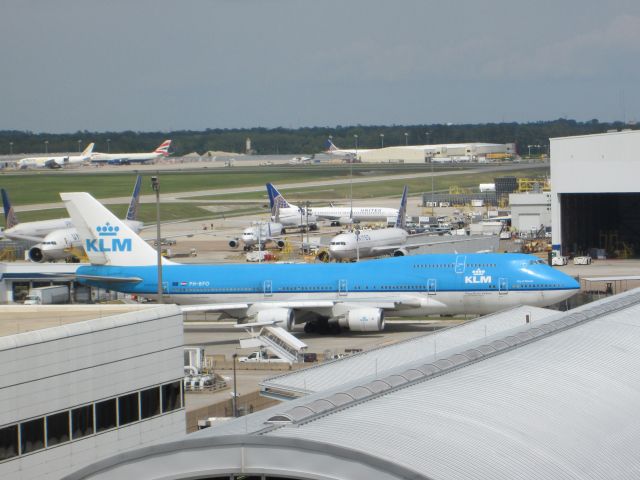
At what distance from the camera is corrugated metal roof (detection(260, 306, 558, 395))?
35.3 meters

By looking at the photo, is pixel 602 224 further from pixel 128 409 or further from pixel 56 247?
pixel 128 409

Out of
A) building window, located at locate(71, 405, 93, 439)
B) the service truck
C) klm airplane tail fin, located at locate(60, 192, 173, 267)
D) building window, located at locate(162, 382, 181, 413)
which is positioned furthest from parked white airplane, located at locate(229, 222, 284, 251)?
building window, located at locate(71, 405, 93, 439)

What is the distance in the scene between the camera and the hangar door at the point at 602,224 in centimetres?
9456

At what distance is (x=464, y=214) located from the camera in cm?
14125

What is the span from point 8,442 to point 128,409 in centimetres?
445

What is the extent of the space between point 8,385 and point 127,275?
34834mm

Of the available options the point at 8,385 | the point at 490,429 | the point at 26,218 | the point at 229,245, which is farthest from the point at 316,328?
the point at 26,218

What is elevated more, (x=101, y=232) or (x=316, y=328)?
(x=101, y=232)

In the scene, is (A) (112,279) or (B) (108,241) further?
(B) (108,241)

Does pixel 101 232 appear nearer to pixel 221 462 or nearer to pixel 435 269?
pixel 435 269

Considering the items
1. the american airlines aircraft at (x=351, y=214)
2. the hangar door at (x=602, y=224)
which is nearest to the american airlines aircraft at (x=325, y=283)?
the hangar door at (x=602, y=224)

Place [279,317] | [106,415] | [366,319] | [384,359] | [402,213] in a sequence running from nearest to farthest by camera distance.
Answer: [106,415], [384,359], [279,317], [366,319], [402,213]

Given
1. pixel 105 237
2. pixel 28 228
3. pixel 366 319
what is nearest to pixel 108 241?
pixel 105 237

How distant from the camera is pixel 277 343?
55.8m
